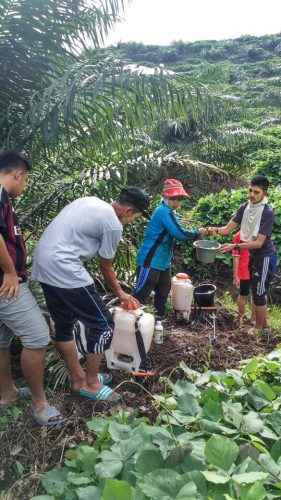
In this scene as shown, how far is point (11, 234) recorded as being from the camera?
8.70 ft

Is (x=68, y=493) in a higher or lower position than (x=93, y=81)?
lower

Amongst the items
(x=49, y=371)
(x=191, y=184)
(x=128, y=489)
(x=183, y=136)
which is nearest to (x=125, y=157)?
(x=49, y=371)

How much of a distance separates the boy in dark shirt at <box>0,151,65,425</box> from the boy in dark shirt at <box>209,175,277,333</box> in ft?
7.59

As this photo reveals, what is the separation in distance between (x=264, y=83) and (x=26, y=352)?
37803mm

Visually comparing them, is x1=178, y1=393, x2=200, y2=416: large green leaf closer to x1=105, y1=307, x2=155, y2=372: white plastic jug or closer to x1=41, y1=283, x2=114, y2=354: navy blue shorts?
x1=41, y1=283, x2=114, y2=354: navy blue shorts

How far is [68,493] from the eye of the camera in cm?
183

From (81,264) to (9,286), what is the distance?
51 centimetres

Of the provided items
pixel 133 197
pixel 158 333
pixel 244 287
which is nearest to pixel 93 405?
pixel 158 333

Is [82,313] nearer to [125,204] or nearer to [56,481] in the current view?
[125,204]

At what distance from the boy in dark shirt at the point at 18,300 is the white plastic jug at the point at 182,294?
5.92ft

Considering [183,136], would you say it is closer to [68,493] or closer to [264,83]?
[68,493]

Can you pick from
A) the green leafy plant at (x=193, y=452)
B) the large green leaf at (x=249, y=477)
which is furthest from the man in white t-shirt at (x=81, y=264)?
the large green leaf at (x=249, y=477)

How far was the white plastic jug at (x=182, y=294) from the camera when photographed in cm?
431

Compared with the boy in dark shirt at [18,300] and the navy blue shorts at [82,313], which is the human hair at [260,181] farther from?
the boy in dark shirt at [18,300]
